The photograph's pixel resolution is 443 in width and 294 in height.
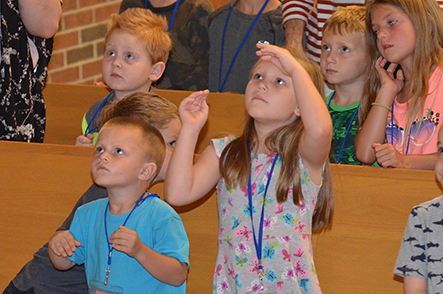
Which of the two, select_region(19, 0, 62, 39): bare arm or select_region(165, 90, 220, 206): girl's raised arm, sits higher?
select_region(19, 0, 62, 39): bare arm

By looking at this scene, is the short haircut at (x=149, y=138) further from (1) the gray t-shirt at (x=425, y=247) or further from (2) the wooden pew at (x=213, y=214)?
(1) the gray t-shirt at (x=425, y=247)

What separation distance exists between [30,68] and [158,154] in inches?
29.6

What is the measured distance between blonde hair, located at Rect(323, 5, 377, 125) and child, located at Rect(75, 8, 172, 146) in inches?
31.0

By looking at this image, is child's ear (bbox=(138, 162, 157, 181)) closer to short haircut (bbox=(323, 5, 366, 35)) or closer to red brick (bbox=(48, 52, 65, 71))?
short haircut (bbox=(323, 5, 366, 35))

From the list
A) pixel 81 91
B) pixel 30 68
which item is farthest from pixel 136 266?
pixel 81 91

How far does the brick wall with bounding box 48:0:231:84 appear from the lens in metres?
4.00

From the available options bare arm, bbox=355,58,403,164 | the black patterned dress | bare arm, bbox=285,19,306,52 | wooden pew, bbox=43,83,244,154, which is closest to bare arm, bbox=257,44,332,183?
bare arm, bbox=355,58,403,164

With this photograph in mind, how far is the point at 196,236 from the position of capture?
212 cm

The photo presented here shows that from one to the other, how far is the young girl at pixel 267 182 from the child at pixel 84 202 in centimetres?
Answer: 25

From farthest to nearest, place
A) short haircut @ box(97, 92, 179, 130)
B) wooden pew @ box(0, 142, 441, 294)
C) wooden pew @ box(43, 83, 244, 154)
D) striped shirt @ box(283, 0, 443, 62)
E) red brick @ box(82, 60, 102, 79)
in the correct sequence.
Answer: red brick @ box(82, 60, 102, 79), striped shirt @ box(283, 0, 443, 62), wooden pew @ box(43, 83, 244, 154), short haircut @ box(97, 92, 179, 130), wooden pew @ box(0, 142, 441, 294)

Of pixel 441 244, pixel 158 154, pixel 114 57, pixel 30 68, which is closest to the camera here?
pixel 441 244

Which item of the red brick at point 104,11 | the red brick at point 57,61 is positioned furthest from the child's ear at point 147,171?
the red brick at point 104,11

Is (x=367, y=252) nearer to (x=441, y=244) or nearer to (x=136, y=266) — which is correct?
(x=441, y=244)

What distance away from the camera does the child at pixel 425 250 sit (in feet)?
5.31
